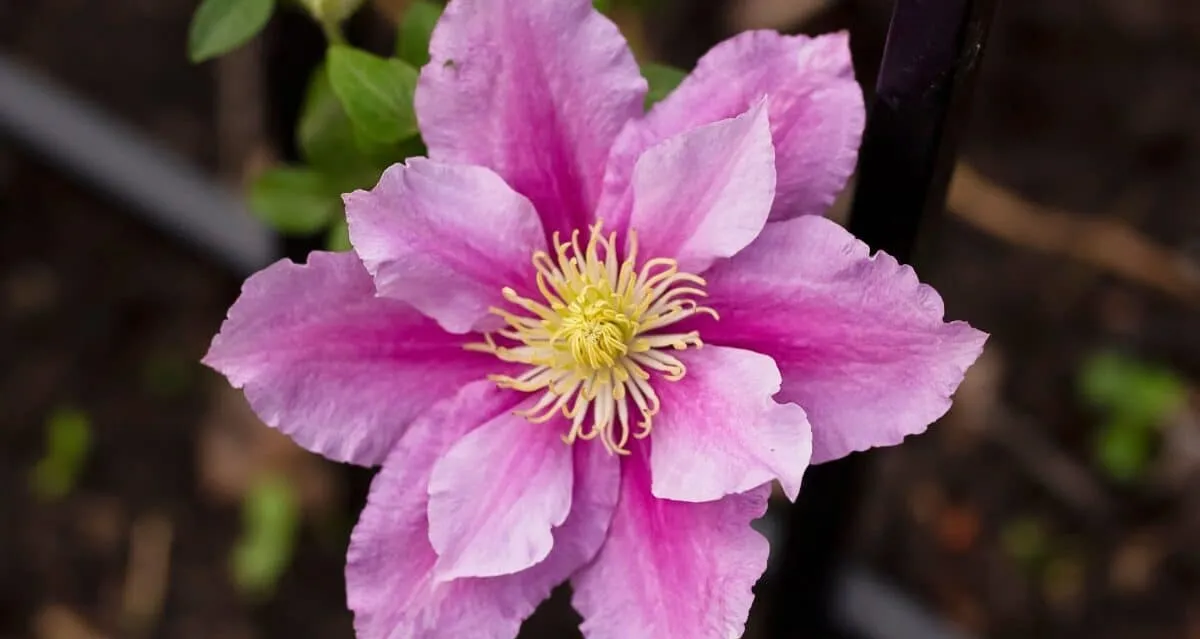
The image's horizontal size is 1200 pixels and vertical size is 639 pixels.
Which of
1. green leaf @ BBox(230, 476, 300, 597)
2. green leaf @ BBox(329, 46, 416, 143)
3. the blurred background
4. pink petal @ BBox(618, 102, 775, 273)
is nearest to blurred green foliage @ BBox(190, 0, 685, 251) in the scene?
green leaf @ BBox(329, 46, 416, 143)

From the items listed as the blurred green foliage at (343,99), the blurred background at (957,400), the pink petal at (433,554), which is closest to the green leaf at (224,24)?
the blurred green foliage at (343,99)

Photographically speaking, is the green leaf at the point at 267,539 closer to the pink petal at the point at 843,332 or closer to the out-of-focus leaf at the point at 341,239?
the out-of-focus leaf at the point at 341,239

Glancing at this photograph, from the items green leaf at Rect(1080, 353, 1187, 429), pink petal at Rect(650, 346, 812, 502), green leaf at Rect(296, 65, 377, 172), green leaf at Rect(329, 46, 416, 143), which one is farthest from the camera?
green leaf at Rect(1080, 353, 1187, 429)

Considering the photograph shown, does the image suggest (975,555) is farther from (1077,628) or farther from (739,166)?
(739,166)

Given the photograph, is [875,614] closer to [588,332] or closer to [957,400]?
[957,400]

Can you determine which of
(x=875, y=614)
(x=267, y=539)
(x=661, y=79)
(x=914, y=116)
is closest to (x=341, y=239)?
(x=661, y=79)

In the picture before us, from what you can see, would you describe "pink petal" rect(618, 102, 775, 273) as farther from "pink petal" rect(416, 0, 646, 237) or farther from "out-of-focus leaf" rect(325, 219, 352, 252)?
"out-of-focus leaf" rect(325, 219, 352, 252)

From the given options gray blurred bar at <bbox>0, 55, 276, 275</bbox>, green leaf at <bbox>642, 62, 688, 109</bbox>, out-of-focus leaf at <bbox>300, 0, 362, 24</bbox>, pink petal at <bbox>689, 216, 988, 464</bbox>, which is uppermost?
out-of-focus leaf at <bbox>300, 0, 362, 24</bbox>

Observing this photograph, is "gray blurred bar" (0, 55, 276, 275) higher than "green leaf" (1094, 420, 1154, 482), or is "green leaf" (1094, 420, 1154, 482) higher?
"gray blurred bar" (0, 55, 276, 275)
